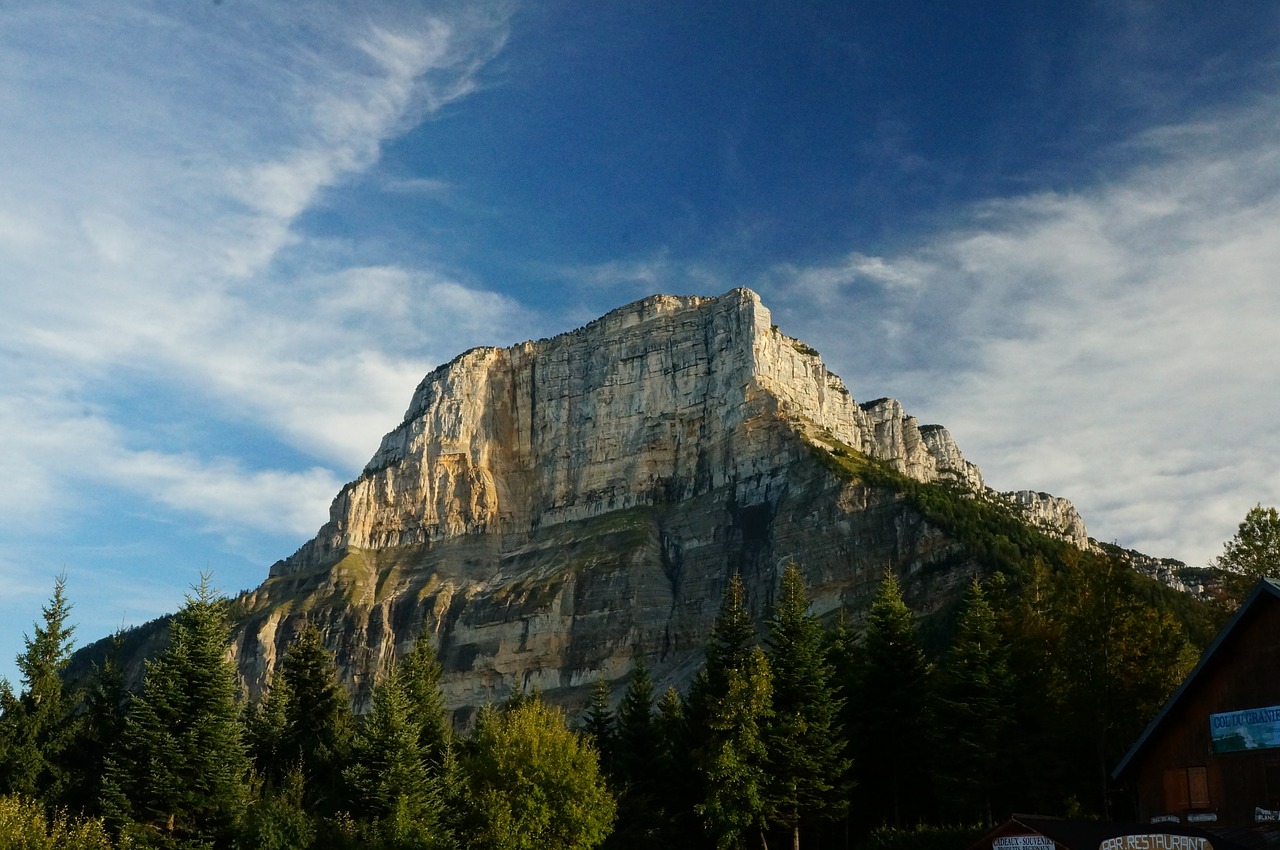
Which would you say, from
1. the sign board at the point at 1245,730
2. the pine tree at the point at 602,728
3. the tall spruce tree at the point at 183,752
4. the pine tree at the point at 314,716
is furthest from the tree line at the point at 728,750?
the sign board at the point at 1245,730

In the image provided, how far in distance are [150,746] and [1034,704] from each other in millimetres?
38458

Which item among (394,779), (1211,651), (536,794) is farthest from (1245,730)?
(394,779)

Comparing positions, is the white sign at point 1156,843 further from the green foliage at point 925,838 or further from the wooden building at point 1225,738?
the green foliage at point 925,838

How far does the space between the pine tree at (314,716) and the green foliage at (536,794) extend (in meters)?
11.6

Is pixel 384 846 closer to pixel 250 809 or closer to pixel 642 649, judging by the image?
pixel 250 809

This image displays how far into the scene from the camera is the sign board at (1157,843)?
2389 centimetres

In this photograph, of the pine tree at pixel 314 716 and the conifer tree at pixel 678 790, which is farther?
the pine tree at pixel 314 716

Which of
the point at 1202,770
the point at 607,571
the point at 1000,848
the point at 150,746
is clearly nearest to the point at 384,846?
the point at 150,746

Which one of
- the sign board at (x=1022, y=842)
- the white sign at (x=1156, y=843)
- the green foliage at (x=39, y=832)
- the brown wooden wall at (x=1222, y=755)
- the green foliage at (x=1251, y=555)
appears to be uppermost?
the green foliage at (x=1251, y=555)

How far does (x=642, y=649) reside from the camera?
6944 inches

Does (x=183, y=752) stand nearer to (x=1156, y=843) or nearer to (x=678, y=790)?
(x=678, y=790)

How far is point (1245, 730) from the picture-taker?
95.0 feet

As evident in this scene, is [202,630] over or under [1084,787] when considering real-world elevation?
over

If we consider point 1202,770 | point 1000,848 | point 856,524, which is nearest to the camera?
point 1000,848
